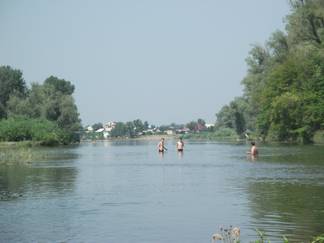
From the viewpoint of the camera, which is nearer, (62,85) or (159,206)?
(159,206)

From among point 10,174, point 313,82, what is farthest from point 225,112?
point 10,174

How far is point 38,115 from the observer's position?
113m

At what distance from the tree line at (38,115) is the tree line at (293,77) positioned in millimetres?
31678

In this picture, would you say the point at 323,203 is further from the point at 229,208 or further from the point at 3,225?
the point at 3,225

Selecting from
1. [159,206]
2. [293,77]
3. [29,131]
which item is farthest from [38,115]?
[159,206]

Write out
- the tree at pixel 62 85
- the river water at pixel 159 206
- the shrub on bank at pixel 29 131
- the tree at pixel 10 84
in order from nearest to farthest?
the river water at pixel 159 206 < the shrub on bank at pixel 29 131 < the tree at pixel 10 84 < the tree at pixel 62 85

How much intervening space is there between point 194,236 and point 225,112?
5358 inches

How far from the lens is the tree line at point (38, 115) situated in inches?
3962

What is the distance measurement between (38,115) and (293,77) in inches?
1849

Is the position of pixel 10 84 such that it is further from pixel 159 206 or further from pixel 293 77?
pixel 159 206

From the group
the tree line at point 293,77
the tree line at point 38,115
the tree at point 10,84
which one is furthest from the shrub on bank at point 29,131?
the tree line at point 293,77

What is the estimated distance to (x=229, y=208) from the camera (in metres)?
19.3

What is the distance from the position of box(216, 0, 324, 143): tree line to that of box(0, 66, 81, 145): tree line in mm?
31678

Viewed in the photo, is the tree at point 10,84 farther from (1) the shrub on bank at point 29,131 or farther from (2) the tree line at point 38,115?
(1) the shrub on bank at point 29,131
